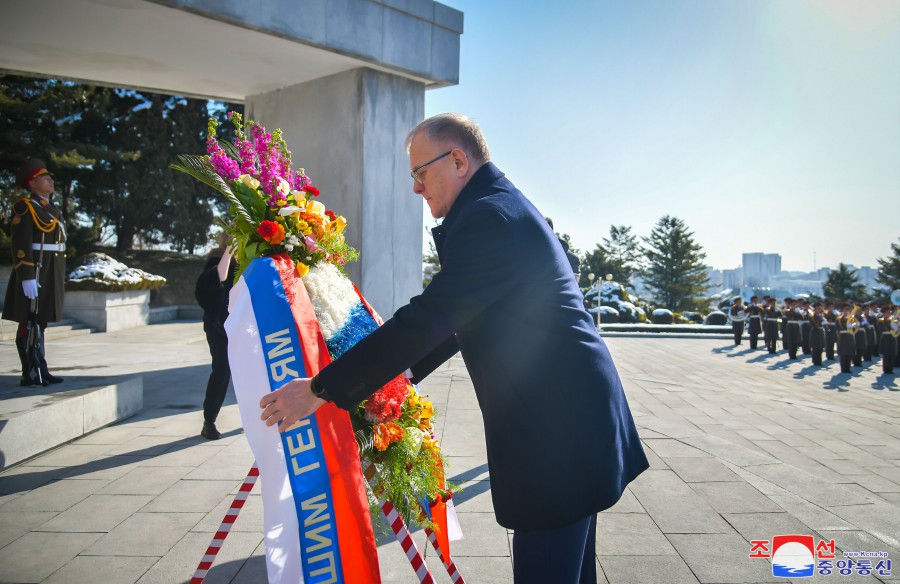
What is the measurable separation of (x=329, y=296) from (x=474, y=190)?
995 mm

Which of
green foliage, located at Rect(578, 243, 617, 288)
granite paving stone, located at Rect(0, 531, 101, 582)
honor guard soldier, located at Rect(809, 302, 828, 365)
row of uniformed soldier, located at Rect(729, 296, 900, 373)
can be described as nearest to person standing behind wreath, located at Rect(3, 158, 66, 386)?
granite paving stone, located at Rect(0, 531, 101, 582)

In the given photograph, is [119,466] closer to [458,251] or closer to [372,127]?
[458,251]

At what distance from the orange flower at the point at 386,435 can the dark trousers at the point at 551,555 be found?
741 millimetres

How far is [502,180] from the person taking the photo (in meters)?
1.98

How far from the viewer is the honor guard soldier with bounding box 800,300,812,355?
1761cm

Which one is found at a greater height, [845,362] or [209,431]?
[209,431]

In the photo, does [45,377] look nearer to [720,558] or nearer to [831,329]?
[720,558]

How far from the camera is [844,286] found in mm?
56469

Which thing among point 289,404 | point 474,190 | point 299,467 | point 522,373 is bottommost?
point 299,467

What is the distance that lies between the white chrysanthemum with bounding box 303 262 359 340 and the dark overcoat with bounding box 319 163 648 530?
714 millimetres

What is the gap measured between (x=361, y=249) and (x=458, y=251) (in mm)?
6798

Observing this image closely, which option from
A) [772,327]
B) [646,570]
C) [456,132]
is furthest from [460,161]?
[772,327]

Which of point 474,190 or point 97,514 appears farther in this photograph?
point 97,514

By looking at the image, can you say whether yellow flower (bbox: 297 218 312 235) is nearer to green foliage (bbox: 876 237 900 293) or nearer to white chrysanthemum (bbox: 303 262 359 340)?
white chrysanthemum (bbox: 303 262 359 340)
